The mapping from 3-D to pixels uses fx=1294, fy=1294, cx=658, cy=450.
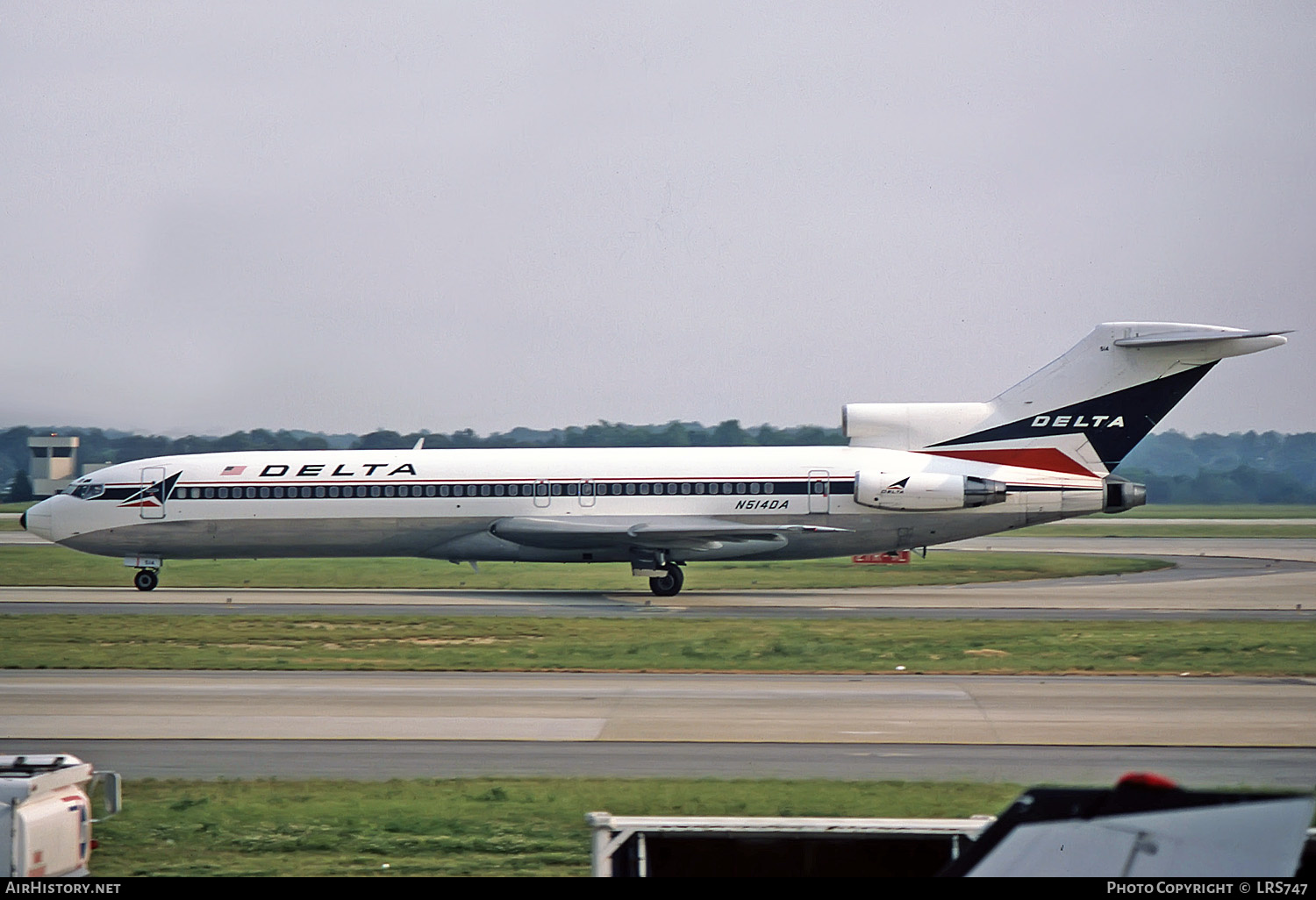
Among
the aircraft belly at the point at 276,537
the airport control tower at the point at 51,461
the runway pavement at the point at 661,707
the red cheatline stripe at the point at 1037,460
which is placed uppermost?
the airport control tower at the point at 51,461

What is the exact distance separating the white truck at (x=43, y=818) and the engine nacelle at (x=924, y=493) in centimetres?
2669

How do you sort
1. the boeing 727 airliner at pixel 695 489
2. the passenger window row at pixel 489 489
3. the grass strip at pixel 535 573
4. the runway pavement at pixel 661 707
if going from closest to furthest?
the runway pavement at pixel 661 707 < the boeing 727 airliner at pixel 695 489 < the passenger window row at pixel 489 489 < the grass strip at pixel 535 573

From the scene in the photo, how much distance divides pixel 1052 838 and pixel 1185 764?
423 inches

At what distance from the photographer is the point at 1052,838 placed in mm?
5602

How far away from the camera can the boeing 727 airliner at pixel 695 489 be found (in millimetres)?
34750

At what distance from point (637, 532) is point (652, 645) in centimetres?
987

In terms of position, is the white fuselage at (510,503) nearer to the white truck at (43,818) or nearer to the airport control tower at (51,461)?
the white truck at (43,818)

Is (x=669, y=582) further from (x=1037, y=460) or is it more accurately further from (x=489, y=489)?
(x=1037, y=460)

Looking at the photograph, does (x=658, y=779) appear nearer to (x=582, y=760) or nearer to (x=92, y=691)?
(x=582, y=760)

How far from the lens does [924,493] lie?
113 feet

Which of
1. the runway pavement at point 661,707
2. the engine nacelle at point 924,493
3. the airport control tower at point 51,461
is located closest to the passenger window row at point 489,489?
the engine nacelle at point 924,493

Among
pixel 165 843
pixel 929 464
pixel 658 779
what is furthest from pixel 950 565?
pixel 165 843

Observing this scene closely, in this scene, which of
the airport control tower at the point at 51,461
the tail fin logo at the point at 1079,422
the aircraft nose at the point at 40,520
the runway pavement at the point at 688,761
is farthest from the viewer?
the airport control tower at the point at 51,461

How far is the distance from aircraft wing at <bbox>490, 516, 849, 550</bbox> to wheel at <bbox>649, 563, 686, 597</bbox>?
67 centimetres
